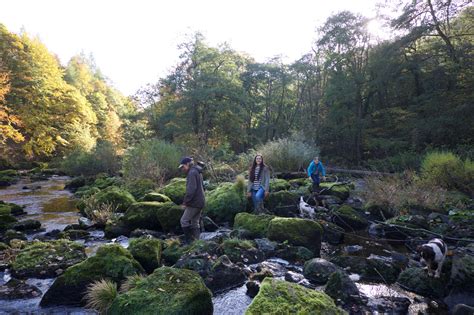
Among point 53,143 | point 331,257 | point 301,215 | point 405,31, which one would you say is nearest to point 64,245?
point 331,257

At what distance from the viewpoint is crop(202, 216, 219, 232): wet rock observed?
9555 mm

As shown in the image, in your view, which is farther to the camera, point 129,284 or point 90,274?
point 90,274

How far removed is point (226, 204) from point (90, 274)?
5.50 meters

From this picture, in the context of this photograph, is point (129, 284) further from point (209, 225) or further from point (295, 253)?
point (209, 225)

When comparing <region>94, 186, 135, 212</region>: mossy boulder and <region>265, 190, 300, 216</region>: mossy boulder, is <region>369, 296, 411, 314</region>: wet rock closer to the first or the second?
<region>265, 190, 300, 216</region>: mossy boulder

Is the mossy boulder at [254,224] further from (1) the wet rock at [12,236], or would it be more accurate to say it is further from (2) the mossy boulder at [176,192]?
(1) the wet rock at [12,236]

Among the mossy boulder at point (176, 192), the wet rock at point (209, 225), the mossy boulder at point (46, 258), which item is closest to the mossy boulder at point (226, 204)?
the wet rock at point (209, 225)

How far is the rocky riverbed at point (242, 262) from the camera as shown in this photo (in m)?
4.54

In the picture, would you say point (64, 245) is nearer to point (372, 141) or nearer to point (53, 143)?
point (372, 141)

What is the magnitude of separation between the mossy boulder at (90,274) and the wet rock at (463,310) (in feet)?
15.7

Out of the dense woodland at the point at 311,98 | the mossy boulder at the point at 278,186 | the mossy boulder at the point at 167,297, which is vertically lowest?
the mossy boulder at the point at 278,186

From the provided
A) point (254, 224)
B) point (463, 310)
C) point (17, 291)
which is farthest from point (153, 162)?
point (463, 310)

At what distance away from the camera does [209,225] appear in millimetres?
9594

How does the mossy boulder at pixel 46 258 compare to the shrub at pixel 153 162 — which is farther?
the shrub at pixel 153 162
